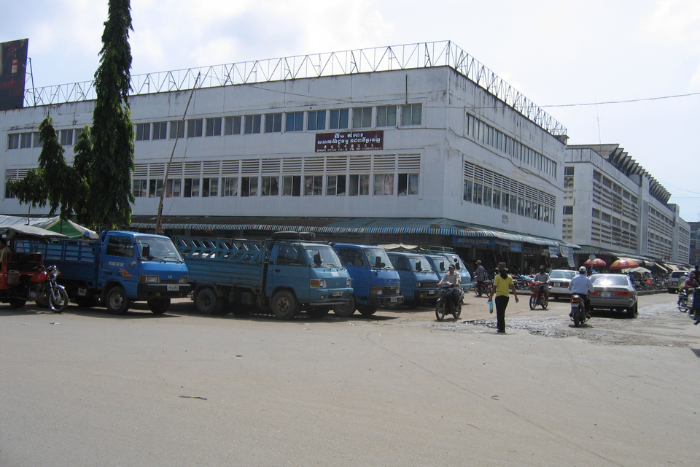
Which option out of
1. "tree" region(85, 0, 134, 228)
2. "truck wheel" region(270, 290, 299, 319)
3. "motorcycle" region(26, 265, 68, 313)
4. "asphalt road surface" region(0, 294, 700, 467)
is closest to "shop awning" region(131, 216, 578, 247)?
"tree" region(85, 0, 134, 228)

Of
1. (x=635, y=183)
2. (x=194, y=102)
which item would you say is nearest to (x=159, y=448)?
(x=194, y=102)

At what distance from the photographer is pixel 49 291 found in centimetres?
1556

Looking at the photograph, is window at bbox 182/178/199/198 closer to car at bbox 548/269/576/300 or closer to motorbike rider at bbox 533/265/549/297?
car at bbox 548/269/576/300

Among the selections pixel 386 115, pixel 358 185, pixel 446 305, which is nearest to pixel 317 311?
pixel 446 305

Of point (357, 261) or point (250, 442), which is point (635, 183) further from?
point (250, 442)

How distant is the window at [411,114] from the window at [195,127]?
50.6ft

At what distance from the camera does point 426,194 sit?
36812 millimetres

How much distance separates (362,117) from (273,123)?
659 cm

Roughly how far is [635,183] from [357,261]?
8599 cm

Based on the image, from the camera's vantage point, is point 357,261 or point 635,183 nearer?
point 357,261

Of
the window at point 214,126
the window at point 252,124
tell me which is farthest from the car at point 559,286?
the window at point 214,126

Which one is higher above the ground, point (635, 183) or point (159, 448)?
point (635, 183)

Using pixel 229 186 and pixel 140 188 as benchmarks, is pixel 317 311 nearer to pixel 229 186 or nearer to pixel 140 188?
pixel 229 186

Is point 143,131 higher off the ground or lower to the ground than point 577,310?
higher
